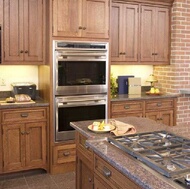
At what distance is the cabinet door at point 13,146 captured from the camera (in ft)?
11.1

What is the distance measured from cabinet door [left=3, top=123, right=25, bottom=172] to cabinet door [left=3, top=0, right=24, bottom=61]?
91 cm

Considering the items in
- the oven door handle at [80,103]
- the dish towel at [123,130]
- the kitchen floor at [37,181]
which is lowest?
the kitchen floor at [37,181]

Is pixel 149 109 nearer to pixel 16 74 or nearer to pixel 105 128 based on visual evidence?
pixel 16 74

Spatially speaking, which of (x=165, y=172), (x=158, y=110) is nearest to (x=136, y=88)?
(x=158, y=110)

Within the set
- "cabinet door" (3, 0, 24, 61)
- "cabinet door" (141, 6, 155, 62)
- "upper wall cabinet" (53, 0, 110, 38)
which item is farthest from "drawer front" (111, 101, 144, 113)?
"cabinet door" (3, 0, 24, 61)

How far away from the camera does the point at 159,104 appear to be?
4289 millimetres

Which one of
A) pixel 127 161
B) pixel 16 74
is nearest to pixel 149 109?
pixel 16 74

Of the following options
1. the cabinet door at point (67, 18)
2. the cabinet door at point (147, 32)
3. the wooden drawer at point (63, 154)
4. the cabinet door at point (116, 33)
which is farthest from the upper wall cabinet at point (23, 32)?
the cabinet door at point (147, 32)

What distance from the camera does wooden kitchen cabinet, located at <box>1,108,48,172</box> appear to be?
3.38 metres

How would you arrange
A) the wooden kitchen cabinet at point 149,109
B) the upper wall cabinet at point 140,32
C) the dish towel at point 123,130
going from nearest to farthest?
the dish towel at point 123,130, the wooden kitchen cabinet at point 149,109, the upper wall cabinet at point 140,32

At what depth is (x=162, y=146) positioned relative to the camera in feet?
5.54

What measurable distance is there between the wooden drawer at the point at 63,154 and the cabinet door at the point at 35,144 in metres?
0.16

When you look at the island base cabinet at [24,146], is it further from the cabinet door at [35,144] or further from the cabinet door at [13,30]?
the cabinet door at [13,30]

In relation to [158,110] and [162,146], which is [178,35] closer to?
[158,110]
